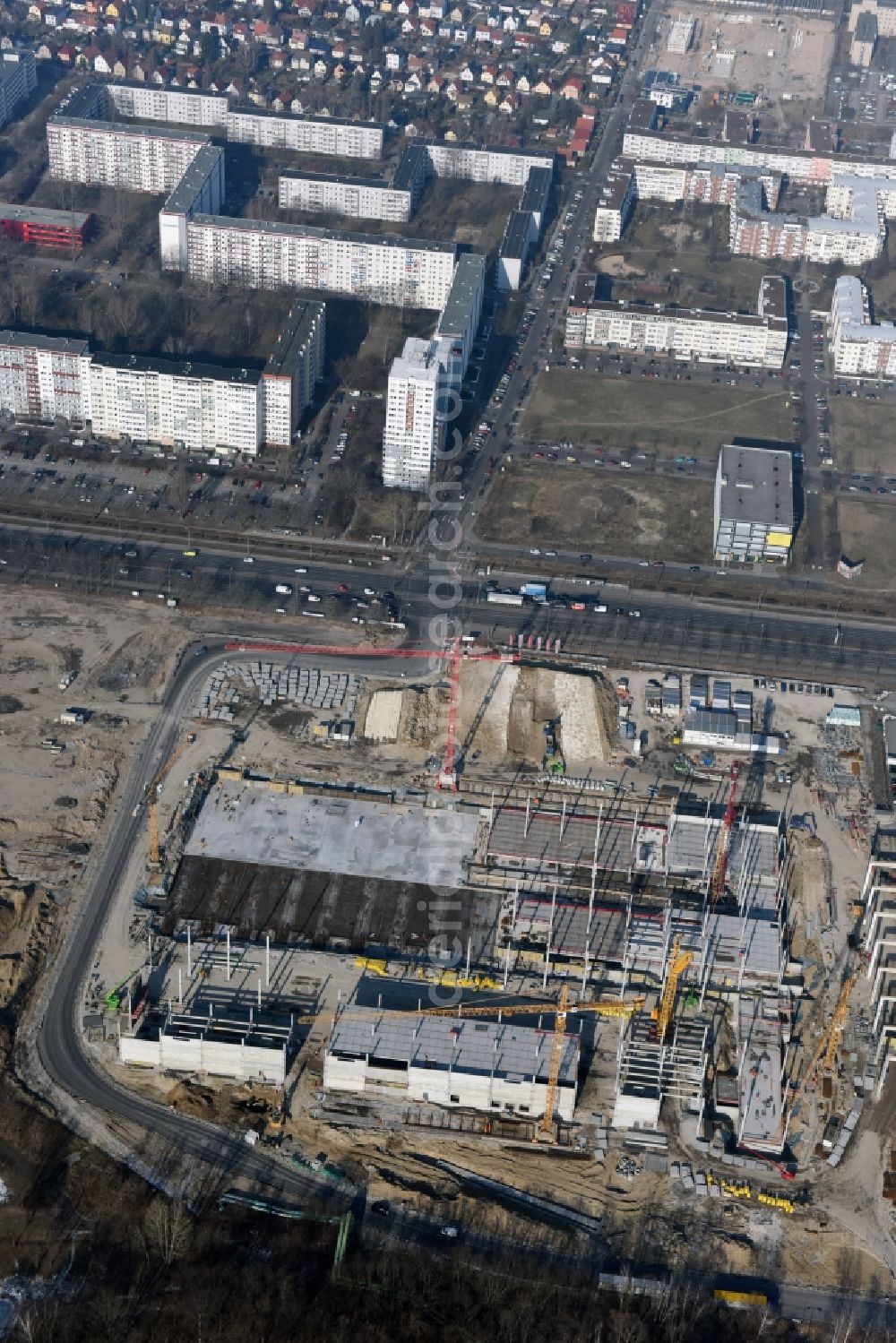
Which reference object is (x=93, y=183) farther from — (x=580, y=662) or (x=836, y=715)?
(x=836, y=715)

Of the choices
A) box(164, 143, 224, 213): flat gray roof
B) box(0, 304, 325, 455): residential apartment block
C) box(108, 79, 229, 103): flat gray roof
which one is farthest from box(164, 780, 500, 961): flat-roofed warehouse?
box(108, 79, 229, 103): flat gray roof

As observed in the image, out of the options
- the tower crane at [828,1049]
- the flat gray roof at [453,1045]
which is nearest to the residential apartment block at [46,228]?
the flat gray roof at [453,1045]

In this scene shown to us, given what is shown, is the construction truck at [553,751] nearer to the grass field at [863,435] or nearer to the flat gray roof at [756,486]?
the flat gray roof at [756,486]

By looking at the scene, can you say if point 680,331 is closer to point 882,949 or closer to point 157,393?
point 157,393

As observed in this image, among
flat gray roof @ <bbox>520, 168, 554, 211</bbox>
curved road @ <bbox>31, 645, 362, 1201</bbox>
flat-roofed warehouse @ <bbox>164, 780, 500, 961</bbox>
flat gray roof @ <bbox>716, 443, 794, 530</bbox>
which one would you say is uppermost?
flat gray roof @ <bbox>520, 168, 554, 211</bbox>

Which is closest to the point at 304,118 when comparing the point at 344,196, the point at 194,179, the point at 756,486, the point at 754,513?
the point at 344,196

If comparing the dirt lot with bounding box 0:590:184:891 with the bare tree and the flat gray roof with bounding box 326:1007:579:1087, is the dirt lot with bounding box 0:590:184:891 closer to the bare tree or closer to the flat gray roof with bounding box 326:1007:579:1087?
the flat gray roof with bounding box 326:1007:579:1087

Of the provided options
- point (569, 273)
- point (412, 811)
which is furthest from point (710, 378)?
point (412, 811)
